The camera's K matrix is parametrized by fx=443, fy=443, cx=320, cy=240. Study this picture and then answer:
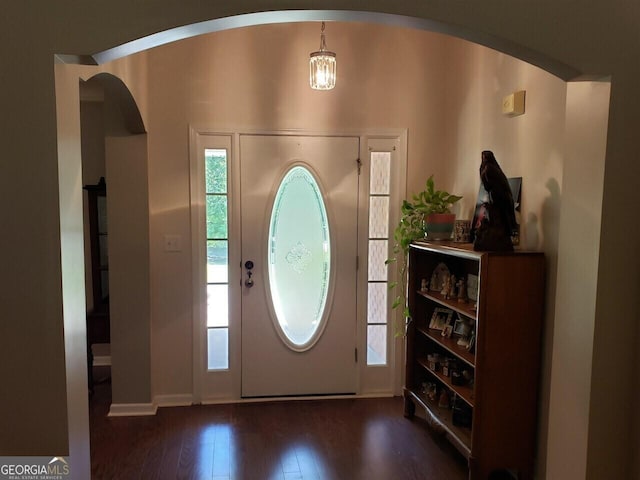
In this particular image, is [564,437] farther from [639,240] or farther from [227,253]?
[227,253]

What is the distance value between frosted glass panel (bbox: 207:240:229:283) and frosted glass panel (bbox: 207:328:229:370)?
0.39 m

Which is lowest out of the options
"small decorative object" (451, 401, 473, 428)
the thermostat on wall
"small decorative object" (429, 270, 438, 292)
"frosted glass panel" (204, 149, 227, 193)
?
"small decorative object" (451, 401, 473, 428)

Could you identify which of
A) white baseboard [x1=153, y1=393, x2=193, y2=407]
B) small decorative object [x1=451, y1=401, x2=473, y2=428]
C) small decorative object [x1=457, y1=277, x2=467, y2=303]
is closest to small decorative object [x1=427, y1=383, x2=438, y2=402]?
small decorative object [x1=451, y1=401, x2=473, y2=428]

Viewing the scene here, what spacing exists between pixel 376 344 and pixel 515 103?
6.56 feet

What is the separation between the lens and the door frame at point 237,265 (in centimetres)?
321

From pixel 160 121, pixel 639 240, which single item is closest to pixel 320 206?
pixel 160 121

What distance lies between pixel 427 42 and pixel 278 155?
140cm

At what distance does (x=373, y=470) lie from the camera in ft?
8.20

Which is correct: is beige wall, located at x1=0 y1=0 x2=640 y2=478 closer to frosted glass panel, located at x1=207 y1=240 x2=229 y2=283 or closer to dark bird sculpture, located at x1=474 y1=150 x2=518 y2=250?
dark bird sculpture, located at x1=474 y1=150 x2=518 y2=250

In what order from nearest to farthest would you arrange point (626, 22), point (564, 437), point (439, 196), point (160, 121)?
point (626, 22)
point (564, 437)
point (439, 196)
point (160, 121)

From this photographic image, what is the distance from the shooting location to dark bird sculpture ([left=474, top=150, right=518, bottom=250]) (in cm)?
222

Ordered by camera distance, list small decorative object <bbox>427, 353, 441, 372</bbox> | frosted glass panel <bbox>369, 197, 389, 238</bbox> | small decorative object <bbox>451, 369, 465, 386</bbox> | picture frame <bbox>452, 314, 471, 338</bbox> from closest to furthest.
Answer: small decorative object <bbox>451, 369, 465, 386</bbox>
picture frame <bbox>452, 314, 471, 338</bbox>
small decorative object <bbox>427, 353, 441, 372</bbox>
frosted glass panel <bbox>369, 197, 389, 238</bbox>

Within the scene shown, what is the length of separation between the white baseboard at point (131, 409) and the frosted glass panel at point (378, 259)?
1879 millimetres

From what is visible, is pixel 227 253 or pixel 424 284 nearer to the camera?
pixel 424 284
